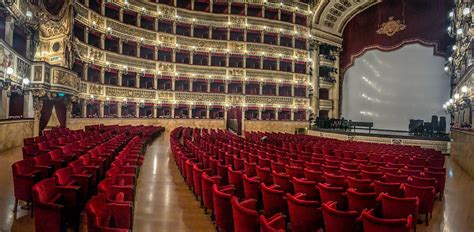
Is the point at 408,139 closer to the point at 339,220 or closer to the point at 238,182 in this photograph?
the point at 238,182

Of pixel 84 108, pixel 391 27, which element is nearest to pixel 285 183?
pixel 84 108

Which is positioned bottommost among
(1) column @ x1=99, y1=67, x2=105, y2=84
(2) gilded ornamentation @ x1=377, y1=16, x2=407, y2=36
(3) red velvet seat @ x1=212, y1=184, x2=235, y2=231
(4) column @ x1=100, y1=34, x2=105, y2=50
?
(3) red velvet seat @ x1=212, y1=184, x2=235, y2=231

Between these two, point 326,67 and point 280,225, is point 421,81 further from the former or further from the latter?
point 280,225

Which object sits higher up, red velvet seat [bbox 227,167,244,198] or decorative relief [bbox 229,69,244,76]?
decorative relief [bbox 229,69,244,76]

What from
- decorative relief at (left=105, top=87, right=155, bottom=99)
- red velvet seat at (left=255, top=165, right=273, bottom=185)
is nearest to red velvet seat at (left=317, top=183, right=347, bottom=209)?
red velvet seat at (left=255, top=165, right=273, bottom=185)

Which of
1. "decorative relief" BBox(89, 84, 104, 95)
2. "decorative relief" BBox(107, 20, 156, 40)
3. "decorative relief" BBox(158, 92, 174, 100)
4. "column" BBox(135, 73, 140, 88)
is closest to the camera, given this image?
"decorative relief" BBox(89, 84, 104, 95)

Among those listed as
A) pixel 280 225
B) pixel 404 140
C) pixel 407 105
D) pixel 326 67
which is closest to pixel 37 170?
pixel 280 225

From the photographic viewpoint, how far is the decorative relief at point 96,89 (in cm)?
1952

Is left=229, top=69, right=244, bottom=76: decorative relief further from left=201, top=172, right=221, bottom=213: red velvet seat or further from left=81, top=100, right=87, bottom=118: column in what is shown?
left=201, top=172, right=221, bottom=213: red velvet seat

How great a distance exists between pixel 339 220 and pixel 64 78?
13.7 metres

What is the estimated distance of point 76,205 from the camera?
377 centimetres

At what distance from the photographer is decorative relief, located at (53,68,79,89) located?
13627mm

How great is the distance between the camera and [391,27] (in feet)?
77.8

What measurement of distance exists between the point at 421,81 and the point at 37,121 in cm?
2059
